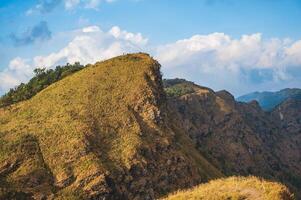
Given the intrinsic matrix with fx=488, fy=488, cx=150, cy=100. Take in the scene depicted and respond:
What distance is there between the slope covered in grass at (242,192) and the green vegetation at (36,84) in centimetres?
10843

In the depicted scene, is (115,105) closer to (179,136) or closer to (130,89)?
(130,89)

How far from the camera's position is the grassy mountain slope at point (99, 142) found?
91125 millimetres

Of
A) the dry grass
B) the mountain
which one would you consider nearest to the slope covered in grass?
the mountain

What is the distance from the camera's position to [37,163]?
93.5 m

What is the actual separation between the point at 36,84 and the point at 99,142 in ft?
205

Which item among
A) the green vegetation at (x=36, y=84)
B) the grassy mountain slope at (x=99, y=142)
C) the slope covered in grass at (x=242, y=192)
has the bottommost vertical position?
the slope covered in grass at (x=242, y=192)

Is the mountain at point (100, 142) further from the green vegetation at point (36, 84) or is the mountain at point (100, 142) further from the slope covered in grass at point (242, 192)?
the slope covered in grass at point (242, 192)

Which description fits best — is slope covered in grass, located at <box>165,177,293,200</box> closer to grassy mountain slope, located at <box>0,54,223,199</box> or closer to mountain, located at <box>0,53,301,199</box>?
mountain, located at <box>0,53,301,199</box>

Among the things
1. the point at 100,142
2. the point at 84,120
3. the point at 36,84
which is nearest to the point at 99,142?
the point at 100,142

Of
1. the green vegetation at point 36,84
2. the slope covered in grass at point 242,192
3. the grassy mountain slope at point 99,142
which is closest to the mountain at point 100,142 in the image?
the grassy mountain slope at point 99,142

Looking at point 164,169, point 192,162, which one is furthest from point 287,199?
point 192,162

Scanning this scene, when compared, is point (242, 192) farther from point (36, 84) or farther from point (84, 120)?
point (36, 84)

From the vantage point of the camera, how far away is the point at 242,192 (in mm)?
39562

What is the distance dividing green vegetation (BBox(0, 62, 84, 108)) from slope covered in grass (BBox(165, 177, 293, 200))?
108430 mm
